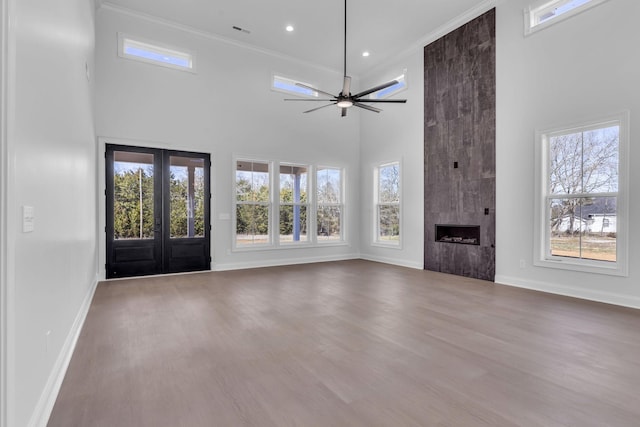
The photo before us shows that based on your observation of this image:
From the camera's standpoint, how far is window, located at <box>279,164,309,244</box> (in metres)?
7.70

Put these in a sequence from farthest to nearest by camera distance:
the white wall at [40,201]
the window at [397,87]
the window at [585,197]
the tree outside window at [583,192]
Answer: the window at [397,87], the tree outside window at [583,192], the window at [585,197], the white wall at [40,201]

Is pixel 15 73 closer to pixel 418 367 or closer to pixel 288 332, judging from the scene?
pixel 288 332

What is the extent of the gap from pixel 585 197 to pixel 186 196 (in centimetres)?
674

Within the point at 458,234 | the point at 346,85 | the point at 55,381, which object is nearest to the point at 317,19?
the point at 346,85

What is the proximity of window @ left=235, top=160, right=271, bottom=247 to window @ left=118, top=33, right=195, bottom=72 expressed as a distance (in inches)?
86.5

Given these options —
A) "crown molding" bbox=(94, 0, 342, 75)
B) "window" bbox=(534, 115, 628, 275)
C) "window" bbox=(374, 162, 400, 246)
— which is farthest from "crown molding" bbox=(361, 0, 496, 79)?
"window" bbox=(534, 115, 628, 275)

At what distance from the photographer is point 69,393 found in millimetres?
2135

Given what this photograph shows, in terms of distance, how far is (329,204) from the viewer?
839 centimetres

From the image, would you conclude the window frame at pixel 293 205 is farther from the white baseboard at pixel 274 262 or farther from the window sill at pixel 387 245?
the window sill at pixel 387 245

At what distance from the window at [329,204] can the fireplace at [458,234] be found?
2699mm

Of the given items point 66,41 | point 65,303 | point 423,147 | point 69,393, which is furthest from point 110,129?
point 423,147

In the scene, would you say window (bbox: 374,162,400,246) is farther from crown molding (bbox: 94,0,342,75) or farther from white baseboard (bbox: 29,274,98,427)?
white baseboard (bbox: 29,274,98,427)

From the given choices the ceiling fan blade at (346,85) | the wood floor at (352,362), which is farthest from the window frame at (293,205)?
the ceiling fan blade at (346,85)

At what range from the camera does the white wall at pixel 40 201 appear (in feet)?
4.63
